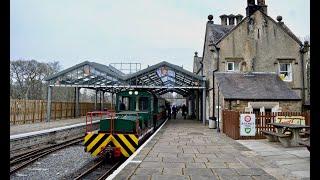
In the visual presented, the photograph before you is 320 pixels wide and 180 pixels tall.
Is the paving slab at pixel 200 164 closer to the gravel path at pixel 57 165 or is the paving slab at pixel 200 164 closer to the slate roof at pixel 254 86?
the gravel path at pixel 57 165

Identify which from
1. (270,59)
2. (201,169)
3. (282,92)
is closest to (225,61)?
(270,59)

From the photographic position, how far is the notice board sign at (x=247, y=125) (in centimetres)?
1702

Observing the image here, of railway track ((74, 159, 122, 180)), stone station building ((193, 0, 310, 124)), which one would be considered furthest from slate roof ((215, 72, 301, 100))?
railway track ((74, 159, 122, 180))

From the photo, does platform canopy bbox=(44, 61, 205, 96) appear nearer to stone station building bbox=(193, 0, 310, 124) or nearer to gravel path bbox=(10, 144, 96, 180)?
stone station building bbox=(193, 0, 310, 124)

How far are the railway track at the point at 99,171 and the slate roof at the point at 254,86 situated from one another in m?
10.6

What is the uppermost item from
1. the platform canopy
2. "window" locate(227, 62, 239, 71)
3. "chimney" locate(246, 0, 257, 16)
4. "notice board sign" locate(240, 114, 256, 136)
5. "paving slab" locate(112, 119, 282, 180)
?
"chimney" locate(246, 0, 257, 16)

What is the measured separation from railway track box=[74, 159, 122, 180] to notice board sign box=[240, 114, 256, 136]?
272 inches

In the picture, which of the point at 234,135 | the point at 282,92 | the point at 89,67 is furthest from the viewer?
the point at 89,67

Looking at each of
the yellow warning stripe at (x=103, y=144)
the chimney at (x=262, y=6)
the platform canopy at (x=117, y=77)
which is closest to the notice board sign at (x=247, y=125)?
the yellow warning stripe at (x=103, y=144)

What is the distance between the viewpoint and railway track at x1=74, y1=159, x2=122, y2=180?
10148 mm

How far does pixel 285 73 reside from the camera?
27.7 metres

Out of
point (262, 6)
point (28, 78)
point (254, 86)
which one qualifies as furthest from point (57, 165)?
point (28, 78)

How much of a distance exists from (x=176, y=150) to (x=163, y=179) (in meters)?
5.19
